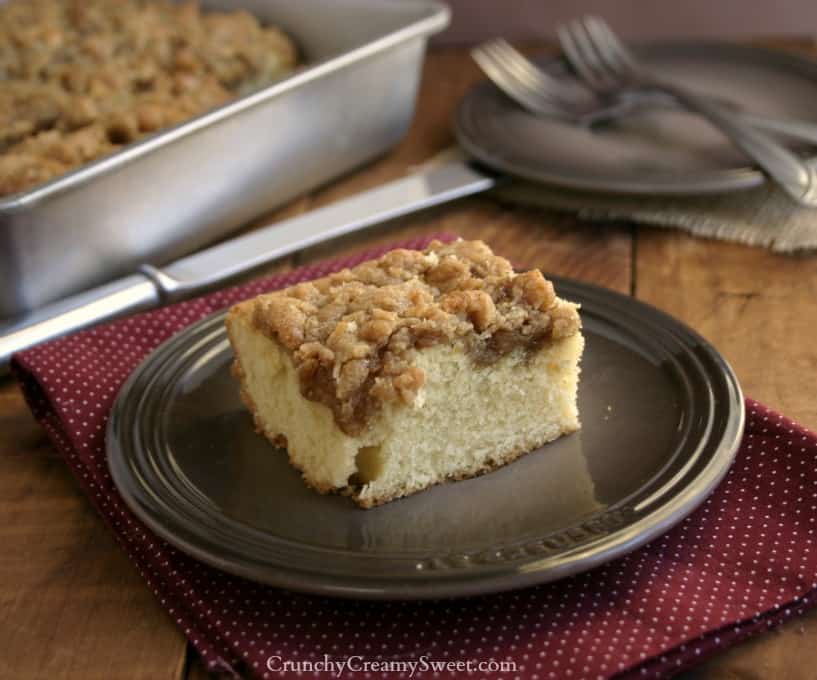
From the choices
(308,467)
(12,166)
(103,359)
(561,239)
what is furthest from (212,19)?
(308,467)

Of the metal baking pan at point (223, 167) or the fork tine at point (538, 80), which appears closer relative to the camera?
the metal baking pan at point (223, 167)

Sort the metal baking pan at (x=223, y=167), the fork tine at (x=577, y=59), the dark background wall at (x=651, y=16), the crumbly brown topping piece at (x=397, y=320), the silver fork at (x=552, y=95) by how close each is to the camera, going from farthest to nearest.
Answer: the dark background wall at (x=651, y=16), the fork tine at (x=577, y=59), the silver fork at (x=552, y=95), the metal baking pan at (x=223, y=167), the crumbly brown topping piece at (x=397, y=320)

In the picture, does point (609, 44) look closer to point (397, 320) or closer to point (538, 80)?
point (538, 80)

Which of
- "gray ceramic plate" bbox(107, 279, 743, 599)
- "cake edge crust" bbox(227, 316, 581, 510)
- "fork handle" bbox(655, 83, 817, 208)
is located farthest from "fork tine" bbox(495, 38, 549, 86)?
"cake edge crust" bbox(227, 316, 581, 510)

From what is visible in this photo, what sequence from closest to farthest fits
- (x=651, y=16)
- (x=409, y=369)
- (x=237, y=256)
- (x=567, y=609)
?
(x=567, y=609) < (x=409, y=369) < (x=237, y=256) < (x=651, y=16)

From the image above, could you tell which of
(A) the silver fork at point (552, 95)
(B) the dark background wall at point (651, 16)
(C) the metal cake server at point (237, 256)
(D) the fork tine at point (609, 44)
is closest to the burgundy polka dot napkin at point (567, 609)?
(C) the metal cake server at point (237, 256)

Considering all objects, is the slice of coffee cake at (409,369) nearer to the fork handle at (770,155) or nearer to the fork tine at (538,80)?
the fork handle at (770,155)

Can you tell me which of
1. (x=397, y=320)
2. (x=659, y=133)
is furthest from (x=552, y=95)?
(x=397, y=320)
